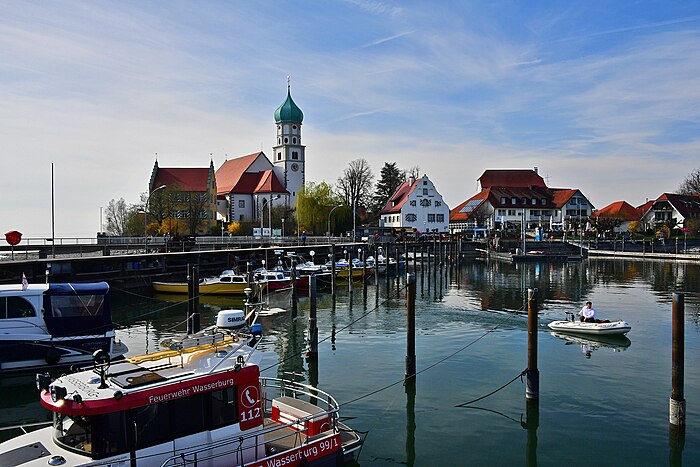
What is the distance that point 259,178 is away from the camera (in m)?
126

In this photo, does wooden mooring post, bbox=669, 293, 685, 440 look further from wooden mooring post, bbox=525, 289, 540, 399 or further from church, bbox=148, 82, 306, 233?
church, bbox=148, 82, 306, 233

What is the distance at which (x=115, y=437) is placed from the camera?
11359mm

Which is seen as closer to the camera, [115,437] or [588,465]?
[115,437]

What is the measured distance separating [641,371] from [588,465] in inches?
423

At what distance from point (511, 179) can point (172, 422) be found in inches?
5361

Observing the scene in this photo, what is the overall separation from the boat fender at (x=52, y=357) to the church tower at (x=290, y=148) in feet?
334

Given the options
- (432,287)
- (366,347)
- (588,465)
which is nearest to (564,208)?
(432,287)

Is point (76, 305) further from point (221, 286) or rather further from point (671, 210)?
point (671, 210)

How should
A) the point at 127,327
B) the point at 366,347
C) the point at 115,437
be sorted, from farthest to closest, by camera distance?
the point at 127,327 < the point at 366,347 < the point at 115,437

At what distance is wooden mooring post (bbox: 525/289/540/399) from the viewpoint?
18.7m

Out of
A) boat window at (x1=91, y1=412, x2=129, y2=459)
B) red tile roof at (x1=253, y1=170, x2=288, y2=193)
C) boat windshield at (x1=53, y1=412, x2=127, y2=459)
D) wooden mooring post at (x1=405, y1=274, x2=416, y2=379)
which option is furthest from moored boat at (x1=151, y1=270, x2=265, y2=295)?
red tile roof at (x1=253, y1=170, x2=288, y2=193)

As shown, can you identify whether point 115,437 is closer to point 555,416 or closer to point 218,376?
point 218,376

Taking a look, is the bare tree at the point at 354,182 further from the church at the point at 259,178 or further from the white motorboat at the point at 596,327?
the white motorboat at the point at 596,327

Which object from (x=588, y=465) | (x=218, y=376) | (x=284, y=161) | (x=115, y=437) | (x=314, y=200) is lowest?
(x=588, y=465)
